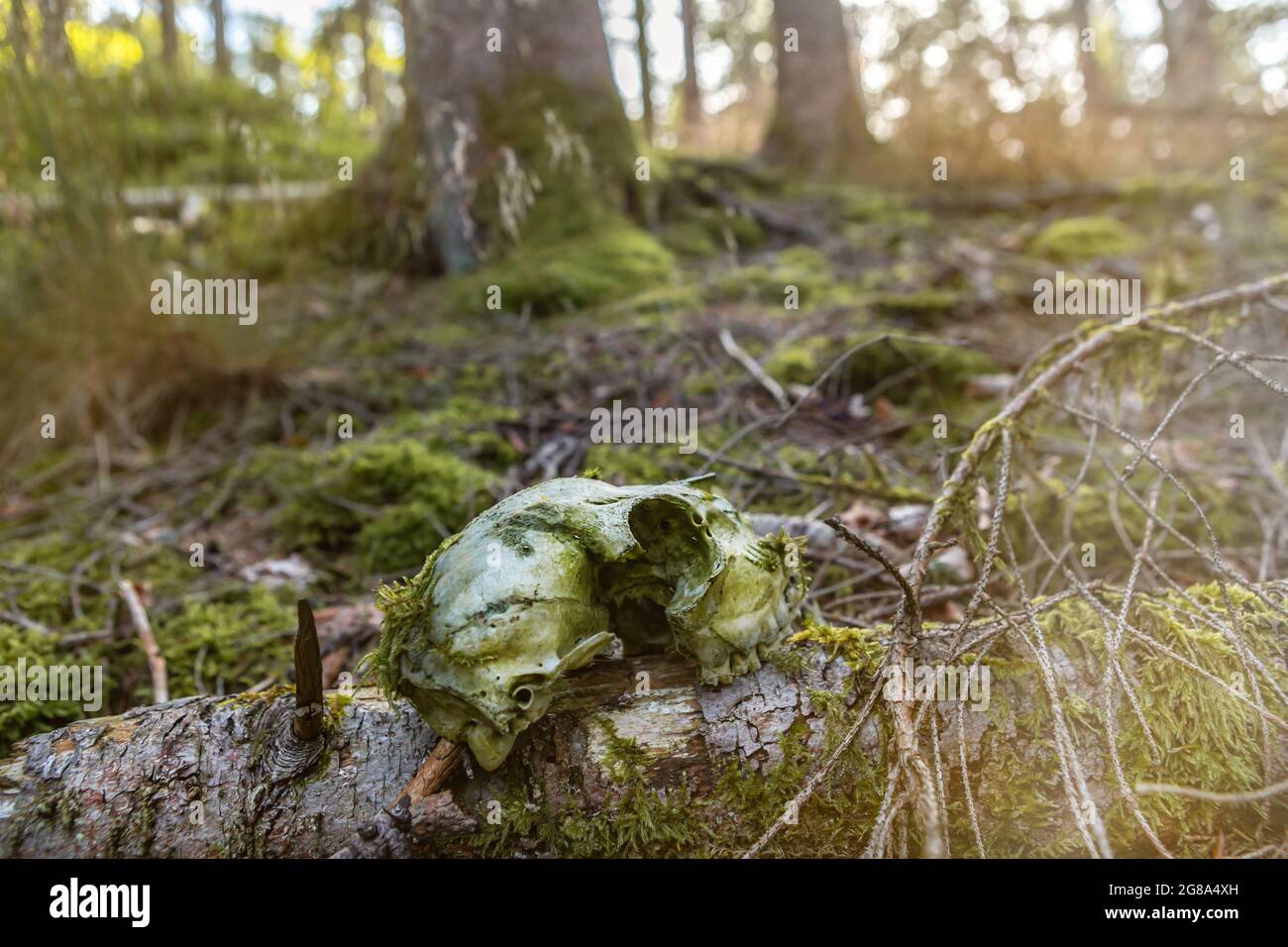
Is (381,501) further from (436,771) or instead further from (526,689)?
(526,689)

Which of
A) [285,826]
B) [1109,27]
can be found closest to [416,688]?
[285,826]

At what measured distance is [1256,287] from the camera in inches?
88.1

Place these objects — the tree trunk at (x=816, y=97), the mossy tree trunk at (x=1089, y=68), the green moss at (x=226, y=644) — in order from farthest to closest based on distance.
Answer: the mossy tree trunk at (x=1089, y=68), the tree trunk at (x=816, y=97), the green moss at (x=226, y=644)

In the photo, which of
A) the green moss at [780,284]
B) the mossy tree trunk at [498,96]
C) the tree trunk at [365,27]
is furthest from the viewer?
the tree trunk at [365,27]

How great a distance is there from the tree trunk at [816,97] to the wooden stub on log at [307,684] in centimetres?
751

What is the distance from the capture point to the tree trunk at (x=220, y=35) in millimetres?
11852

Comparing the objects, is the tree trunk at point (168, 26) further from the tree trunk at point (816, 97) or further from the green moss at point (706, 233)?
the green moss at point (706, 233)

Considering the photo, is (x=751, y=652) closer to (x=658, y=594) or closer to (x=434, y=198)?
(x=658, y=594)

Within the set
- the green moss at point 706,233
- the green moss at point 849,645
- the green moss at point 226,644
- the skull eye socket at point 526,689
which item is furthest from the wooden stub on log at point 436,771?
the green moss at point 706,233

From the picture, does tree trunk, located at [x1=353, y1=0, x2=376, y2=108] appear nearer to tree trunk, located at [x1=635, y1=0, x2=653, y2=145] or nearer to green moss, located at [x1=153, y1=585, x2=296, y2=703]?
tree trunk, located at [x1=635, y1=0, x2=653, y2=145]

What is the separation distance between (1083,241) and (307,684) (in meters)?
5.83

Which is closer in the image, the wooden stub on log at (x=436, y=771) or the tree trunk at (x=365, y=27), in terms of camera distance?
the wooden stub on log at (x=436, y=771)

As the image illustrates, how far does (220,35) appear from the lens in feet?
42.8
